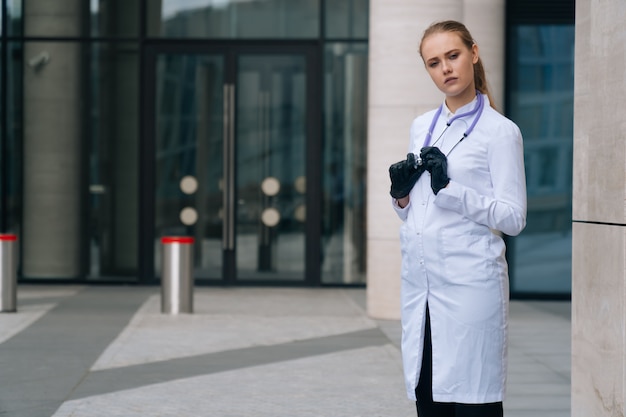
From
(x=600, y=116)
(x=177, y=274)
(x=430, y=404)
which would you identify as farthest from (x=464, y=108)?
(x=177, y=274)

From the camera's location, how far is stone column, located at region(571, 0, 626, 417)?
188 inches

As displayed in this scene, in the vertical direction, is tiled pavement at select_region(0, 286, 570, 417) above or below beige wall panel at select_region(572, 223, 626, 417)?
below

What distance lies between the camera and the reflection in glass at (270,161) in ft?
52.6

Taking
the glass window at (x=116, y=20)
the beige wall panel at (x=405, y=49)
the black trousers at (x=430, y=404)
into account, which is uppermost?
the glass window at (x=116, y=20)

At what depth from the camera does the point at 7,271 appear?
12.3 meters

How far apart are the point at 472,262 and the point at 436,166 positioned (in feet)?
1.04

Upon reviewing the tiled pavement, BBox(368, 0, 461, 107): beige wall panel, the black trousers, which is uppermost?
BBox(368, 0, 461, 107): beige wall panel

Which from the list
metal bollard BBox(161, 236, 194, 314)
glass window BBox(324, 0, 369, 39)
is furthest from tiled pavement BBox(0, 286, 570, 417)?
glass window BBox(324, 0, 369, 39)

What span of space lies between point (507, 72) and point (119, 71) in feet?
17.4

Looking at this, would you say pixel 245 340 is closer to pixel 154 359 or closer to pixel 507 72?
pixel 154 359

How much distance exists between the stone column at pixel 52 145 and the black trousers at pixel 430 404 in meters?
12.9

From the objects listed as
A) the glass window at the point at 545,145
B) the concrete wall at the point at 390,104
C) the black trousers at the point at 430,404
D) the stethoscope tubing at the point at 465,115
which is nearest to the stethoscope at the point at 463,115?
the stethoscope tubing at the point at 465,115

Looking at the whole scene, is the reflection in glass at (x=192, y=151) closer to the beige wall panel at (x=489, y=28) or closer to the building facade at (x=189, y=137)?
the building facade at (x=189, y=137)

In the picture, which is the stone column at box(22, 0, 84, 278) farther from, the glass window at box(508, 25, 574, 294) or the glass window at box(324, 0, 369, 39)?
the glass window at box(508, 25, 574, 294)
